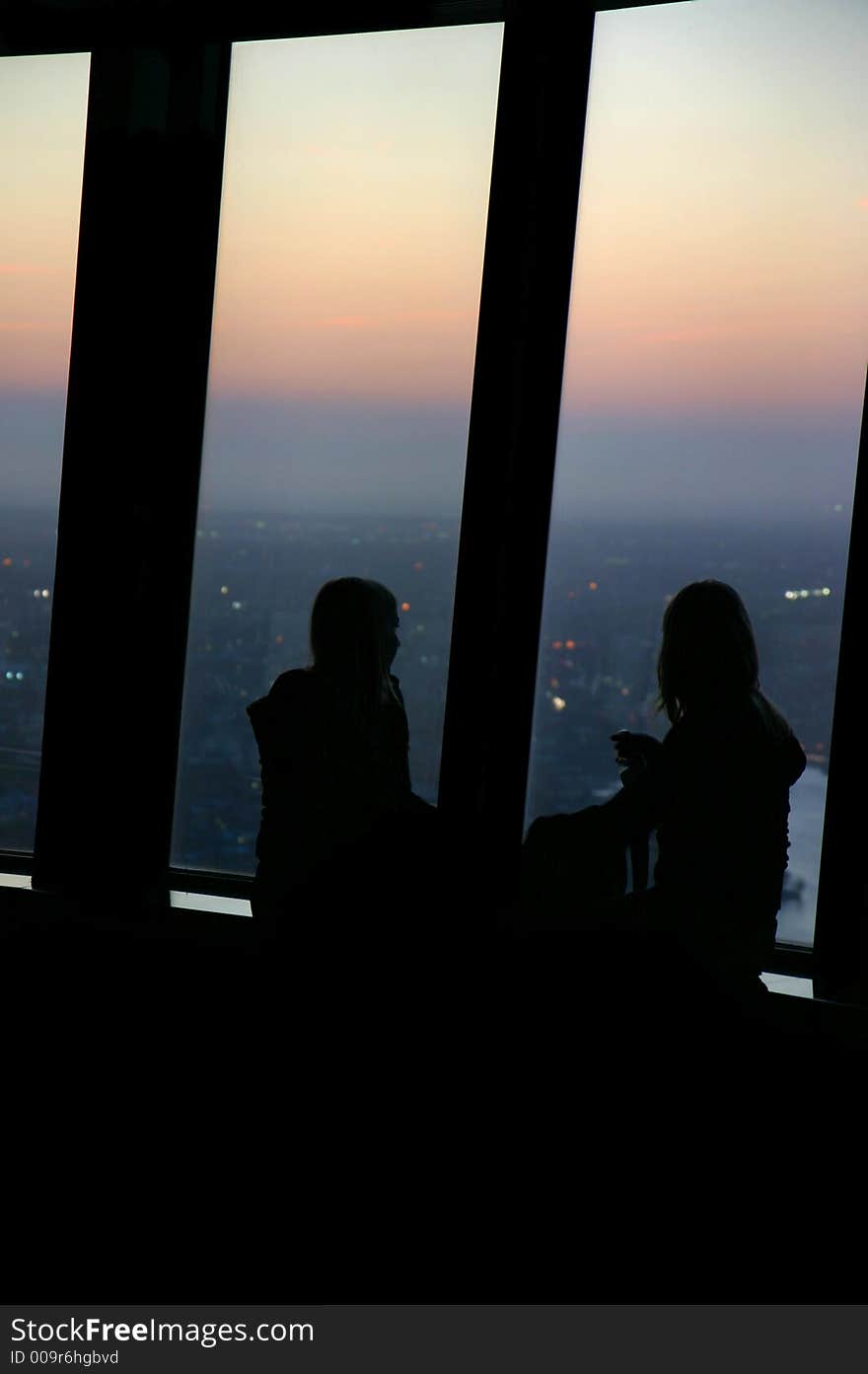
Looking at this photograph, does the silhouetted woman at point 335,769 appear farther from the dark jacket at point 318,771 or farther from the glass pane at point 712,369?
the glass pane at point 712,369

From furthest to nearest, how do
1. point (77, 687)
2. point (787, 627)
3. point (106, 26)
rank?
point (77, 687)
point (106, 26)
point (787, 627)

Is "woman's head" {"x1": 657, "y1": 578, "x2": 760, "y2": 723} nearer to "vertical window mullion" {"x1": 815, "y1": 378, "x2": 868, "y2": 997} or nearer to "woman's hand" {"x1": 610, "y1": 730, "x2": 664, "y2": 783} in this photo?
"woman's hand" {"x1": 610, "y1": 730, "x2": 664, "y2": 783}

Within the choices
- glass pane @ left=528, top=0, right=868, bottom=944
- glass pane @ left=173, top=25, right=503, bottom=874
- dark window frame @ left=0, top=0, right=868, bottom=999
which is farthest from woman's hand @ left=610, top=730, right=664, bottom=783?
glass pane @ left=173, top=25, right=503, bottom=874

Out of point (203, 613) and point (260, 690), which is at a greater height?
point (203, 613)

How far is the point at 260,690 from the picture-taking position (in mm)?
3404

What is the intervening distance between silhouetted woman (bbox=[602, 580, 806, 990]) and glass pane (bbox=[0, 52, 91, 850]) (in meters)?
2.06

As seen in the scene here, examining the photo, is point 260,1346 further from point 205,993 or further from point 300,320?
point 300,320

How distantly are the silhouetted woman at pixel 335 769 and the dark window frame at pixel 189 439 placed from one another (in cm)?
19

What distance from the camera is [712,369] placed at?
291 centimetres

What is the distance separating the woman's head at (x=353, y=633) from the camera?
292 centimetres

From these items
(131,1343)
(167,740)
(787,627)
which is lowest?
(131,1343)

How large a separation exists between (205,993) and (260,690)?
951mm

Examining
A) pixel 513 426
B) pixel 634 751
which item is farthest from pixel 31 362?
pixel 634 751

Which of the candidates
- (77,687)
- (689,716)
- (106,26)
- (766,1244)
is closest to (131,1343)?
(766,1244)
